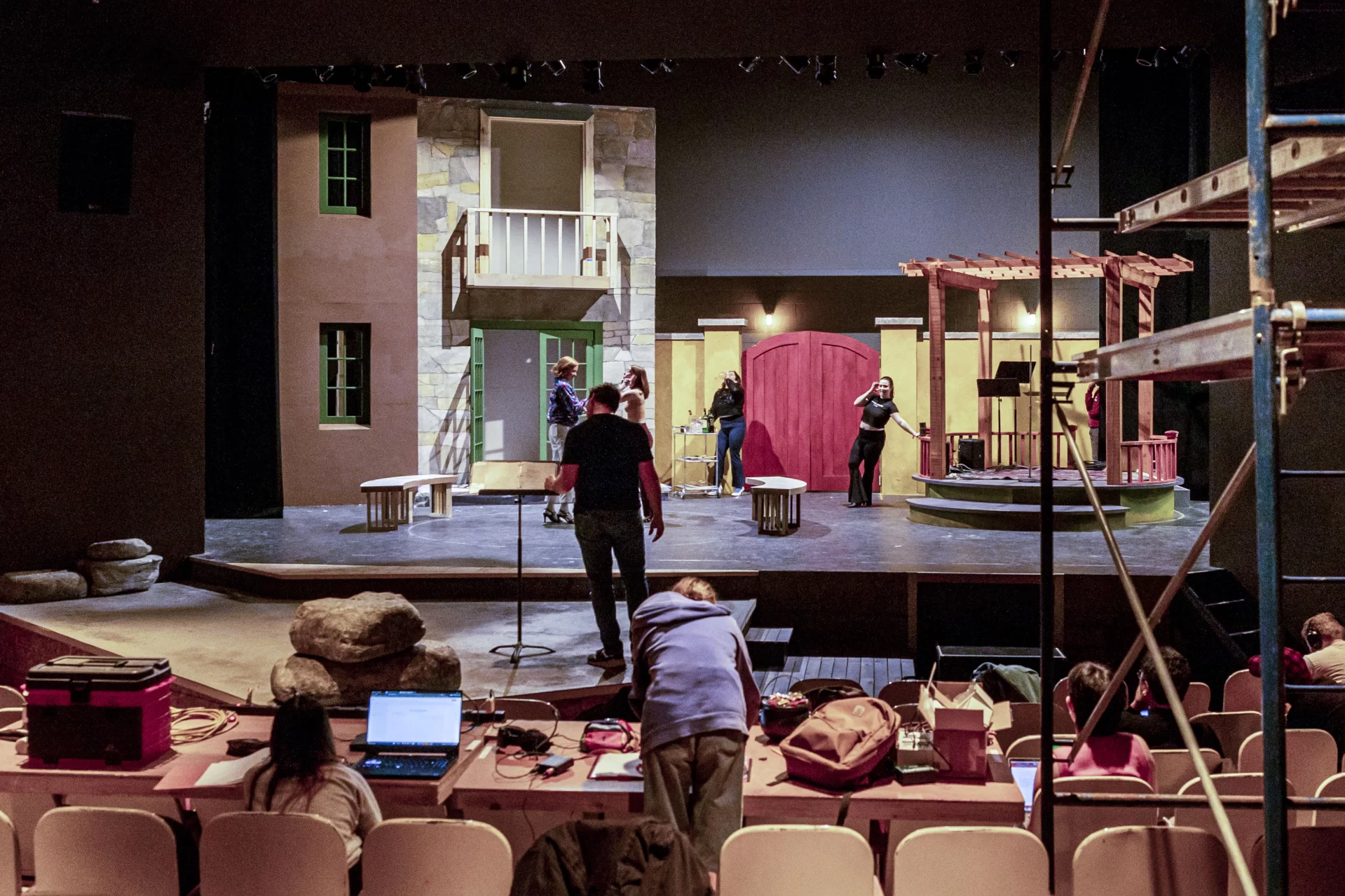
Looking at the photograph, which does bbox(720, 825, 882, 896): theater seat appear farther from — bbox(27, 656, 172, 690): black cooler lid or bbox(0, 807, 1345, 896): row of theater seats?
bbox(27, 656, 172, 690): black cooler lid

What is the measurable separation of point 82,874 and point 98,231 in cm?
663

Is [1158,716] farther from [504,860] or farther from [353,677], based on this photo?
[353,677]

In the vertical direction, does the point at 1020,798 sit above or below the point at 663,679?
below

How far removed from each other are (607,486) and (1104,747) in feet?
9.77

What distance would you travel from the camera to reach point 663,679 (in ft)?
13.0

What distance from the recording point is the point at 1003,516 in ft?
37.7

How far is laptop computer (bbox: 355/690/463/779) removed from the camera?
13.4ft

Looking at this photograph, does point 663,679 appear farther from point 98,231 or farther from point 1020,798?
point 98,231

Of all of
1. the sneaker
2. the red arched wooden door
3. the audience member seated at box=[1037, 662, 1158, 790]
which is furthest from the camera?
the red arched wooden door

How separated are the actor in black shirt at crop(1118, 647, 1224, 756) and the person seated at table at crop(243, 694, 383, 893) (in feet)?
9.12

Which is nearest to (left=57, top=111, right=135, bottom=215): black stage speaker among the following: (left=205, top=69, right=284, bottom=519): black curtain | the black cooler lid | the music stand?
(left=205, top=69, right=284, bottom=519): black curtain

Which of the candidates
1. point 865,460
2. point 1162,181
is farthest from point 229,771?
point 1162,181

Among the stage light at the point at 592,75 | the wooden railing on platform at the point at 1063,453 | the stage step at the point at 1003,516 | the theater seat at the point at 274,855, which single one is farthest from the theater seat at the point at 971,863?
the stage step at the point at 1003,516

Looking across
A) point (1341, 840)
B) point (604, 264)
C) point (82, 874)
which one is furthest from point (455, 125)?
point (1341, 840)
